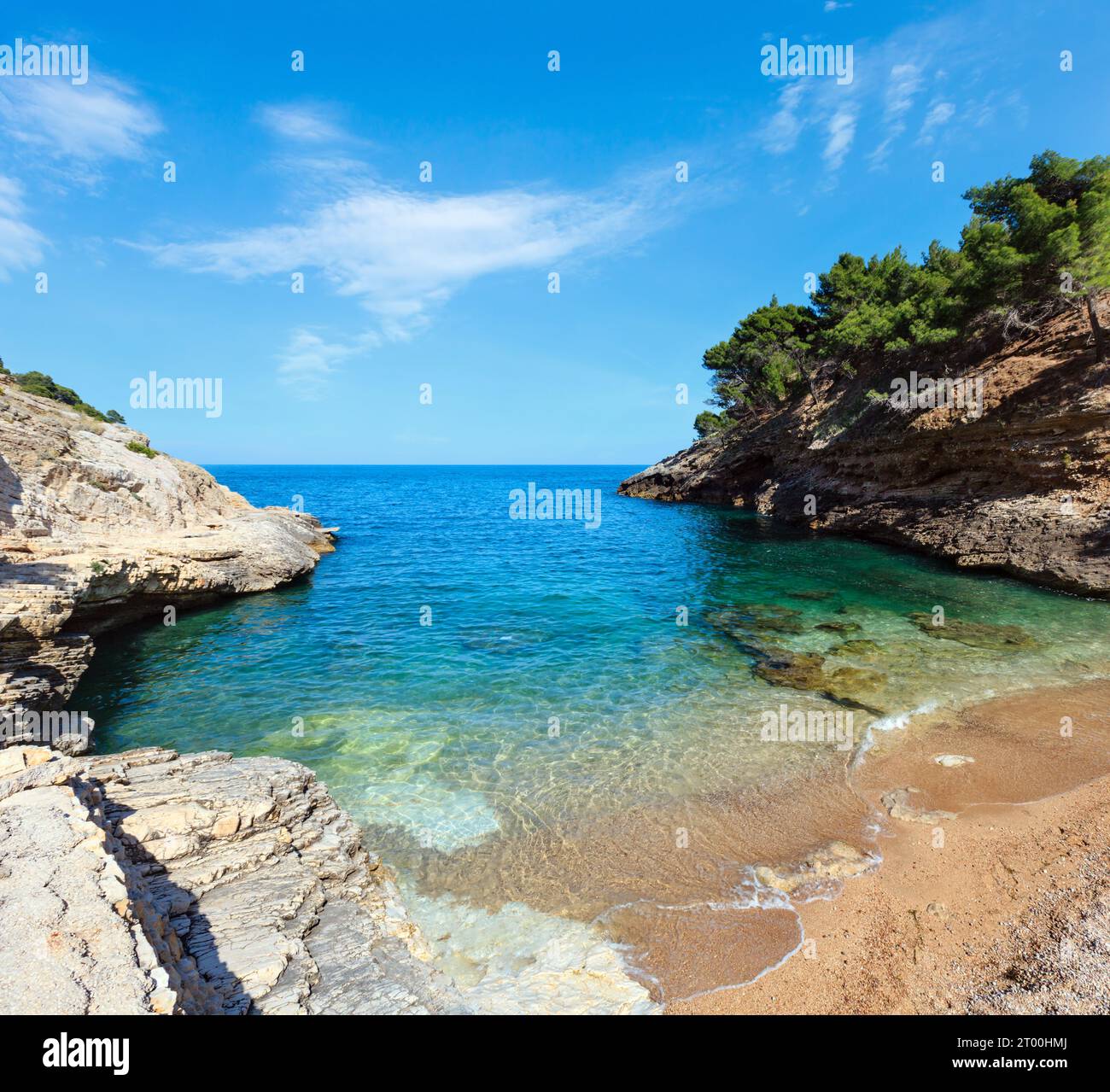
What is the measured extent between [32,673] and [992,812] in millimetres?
21539

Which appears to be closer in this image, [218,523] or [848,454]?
[218,523]

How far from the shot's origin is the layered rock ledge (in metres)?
3.97

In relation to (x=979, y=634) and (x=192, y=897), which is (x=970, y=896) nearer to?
(x=192, y=897)

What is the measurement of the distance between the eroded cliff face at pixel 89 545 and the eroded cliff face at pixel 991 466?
118 ft

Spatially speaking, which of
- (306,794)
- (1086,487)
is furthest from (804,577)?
(306,794)

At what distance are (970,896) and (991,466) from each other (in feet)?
92.9

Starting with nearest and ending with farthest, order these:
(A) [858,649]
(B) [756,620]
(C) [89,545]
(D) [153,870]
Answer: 1. (D) [153,870]
2. (A) [858,649]
3. (C) [89,545]
4. (B) [756,620]

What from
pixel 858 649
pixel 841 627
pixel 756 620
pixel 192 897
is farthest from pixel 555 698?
pixel 841 627

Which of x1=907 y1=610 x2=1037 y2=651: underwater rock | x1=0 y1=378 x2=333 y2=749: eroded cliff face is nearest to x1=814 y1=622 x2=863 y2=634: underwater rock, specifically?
x1=907 y1=610 x2=1037 y2=651: underwater rock

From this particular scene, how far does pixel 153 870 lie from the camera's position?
702cm

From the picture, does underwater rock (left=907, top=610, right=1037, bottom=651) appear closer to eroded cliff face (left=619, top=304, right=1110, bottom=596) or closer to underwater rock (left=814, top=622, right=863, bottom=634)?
underwater rock (left=814, top=622, right=863, bottom=634)

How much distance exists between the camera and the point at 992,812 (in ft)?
31.2
